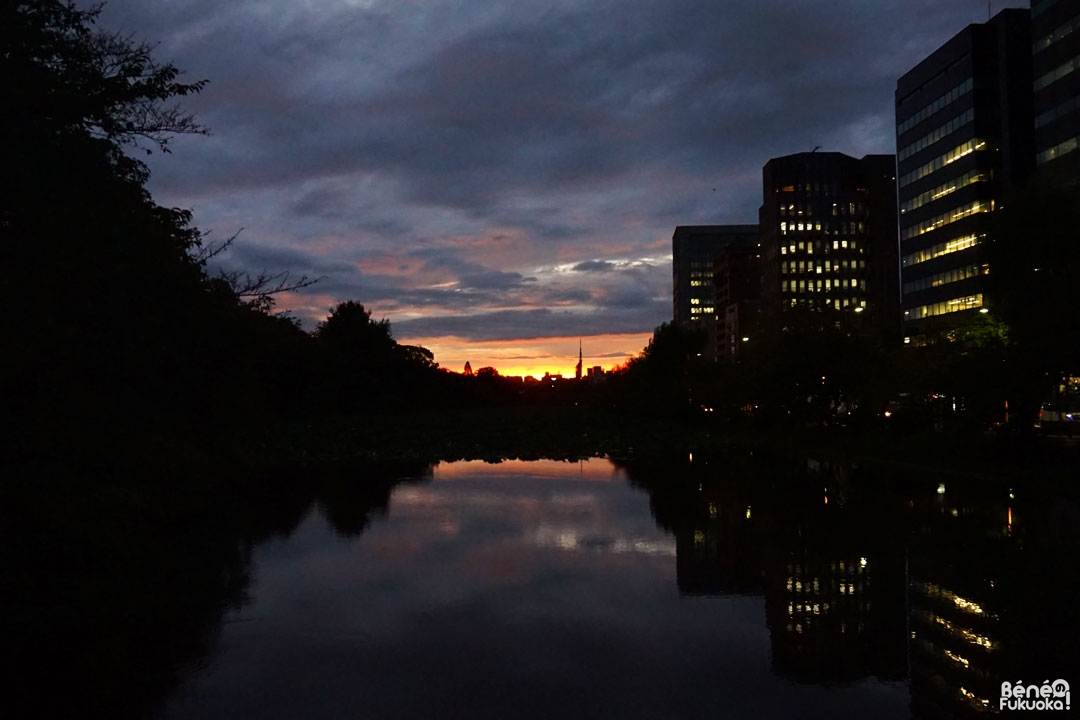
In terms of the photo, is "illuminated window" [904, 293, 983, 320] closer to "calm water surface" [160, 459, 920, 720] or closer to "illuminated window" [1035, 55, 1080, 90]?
"illuminated window" [1035, 55, 1080, 90]

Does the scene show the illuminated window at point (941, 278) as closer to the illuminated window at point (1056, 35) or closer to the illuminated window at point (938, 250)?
the illuminated window at point (938, 250)

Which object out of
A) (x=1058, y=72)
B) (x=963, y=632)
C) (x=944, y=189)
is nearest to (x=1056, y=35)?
(x=1058, y=72)

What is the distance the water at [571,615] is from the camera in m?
9.77

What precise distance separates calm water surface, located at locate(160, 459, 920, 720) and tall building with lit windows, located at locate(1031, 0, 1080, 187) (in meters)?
77.4

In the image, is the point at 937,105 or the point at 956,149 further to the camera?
the point at 937,105

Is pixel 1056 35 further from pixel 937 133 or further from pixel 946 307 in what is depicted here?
pixel 946 307

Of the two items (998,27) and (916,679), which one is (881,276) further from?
(916,679)

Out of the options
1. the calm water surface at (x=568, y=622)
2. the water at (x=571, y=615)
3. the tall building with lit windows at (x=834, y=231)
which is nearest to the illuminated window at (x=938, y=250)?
the tall building with lit windows at (x=834, y=231)

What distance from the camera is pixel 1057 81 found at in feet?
278

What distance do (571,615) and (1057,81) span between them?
306ft

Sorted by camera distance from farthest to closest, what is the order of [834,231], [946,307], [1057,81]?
[834,231] → [946,307] → [1057,81]

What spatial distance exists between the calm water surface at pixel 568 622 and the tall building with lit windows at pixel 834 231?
159436mm

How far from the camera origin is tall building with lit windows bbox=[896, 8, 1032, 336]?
101312 millimetres

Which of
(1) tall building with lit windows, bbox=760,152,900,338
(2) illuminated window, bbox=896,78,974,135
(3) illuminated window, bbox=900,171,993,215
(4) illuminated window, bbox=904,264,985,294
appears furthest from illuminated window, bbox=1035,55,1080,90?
(1) tall building with lit windows, bbox=760,152,900,338
